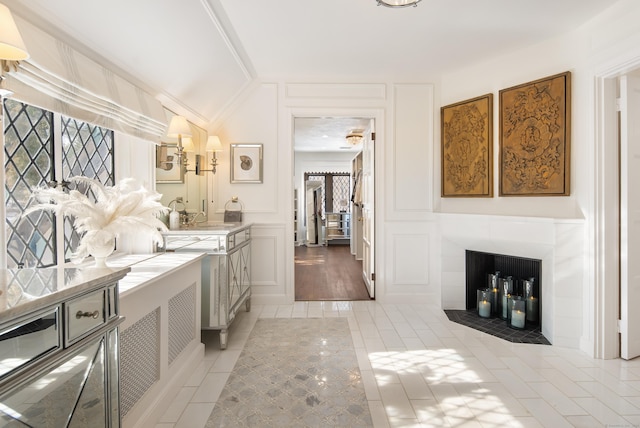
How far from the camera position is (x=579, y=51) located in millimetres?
2938

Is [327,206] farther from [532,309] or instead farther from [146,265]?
[146,265]

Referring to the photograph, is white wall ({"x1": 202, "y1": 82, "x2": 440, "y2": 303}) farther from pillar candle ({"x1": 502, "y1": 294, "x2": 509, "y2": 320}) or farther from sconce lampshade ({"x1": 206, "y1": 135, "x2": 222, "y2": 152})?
pillar candle ({"x1": 502, "y1": 294, "x2": 509, "y2": 320})

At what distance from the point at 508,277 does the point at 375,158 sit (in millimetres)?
1871

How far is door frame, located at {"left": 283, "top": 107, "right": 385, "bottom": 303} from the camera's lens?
13.5 feet

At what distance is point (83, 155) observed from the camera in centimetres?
224

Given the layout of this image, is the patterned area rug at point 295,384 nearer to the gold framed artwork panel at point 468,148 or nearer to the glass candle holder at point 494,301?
the glass candle holder at point 494,301

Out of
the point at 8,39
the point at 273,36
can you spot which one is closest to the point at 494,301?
the point at 273,36

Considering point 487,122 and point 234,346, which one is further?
point 487,122

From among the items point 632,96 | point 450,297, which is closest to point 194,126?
point 450,297

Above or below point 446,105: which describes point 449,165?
below

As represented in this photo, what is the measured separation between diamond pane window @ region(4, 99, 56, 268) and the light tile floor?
3.67 feet

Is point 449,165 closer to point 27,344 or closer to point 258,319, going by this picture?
point 258,319

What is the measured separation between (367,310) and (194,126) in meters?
2.68

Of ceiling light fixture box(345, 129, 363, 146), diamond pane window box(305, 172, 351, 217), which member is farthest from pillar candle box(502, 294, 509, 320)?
diamond pane window box(305, 172, 351, 217)
